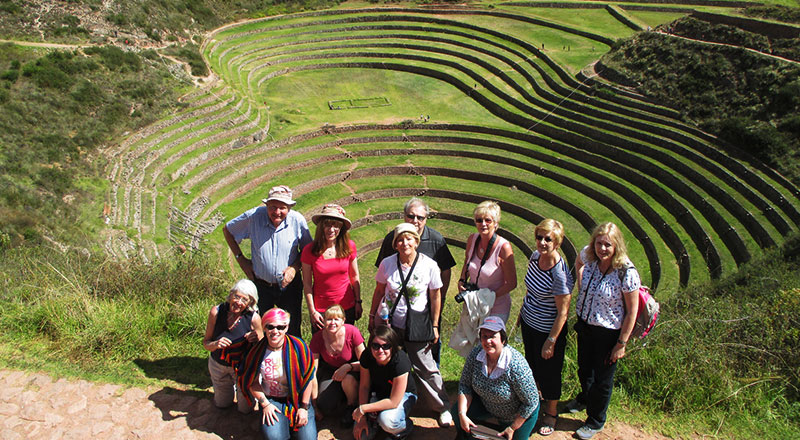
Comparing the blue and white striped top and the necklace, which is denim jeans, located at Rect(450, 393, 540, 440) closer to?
the blue and white striped top

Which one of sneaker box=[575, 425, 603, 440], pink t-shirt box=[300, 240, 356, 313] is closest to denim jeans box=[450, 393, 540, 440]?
sneaker box=[575, 425, 603, 440]

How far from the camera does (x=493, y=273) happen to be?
6.04 meters

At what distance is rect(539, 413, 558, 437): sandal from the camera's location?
5727 millimetres

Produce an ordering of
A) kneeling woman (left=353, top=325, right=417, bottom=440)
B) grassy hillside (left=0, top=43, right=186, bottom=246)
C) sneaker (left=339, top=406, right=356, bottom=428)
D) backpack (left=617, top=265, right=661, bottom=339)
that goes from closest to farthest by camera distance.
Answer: kneeling woman (left=353, top=325, right=417, bottom=440), backpack (left=617, top=265, right=661, bottom=339), sneaker (left=339, top=406, right=356, bottom=428), grassy hillside (left=0, top=43, right=186, bottom=246)

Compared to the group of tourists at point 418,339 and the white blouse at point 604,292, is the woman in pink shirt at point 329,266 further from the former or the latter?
the white blouse at point 604,292

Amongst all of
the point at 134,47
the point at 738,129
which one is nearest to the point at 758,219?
the point at 738,129

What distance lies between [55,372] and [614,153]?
2148 centimetres

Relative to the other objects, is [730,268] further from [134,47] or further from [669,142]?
[134,47]

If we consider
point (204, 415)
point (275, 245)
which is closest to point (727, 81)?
point (275, 245)

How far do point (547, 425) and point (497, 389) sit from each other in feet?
4.05

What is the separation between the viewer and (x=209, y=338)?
5586mm

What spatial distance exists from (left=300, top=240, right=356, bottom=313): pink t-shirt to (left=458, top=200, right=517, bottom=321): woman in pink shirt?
4.43 ft

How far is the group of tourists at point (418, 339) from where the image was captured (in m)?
5.14

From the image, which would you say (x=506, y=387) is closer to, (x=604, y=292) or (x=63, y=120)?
(x=604, y=292)
